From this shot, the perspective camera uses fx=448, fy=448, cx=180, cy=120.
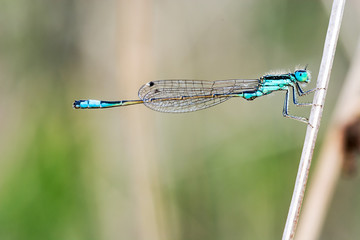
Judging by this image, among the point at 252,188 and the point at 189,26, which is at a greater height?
the point at 189,26

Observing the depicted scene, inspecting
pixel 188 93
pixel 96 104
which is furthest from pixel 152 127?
pixel 96 104

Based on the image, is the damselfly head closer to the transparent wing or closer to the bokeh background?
the transparent wing

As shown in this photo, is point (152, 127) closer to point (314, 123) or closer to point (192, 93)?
point (192, 93)

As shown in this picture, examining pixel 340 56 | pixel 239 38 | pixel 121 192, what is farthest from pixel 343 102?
pixel 121 192

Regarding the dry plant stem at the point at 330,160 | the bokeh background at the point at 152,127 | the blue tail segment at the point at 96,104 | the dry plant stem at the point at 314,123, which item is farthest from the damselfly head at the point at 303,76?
the blue tail segment at the point at 96,104

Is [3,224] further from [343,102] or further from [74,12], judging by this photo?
[343,102]

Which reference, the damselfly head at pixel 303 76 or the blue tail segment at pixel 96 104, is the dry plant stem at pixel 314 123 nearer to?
the damselfly head at pixel 303 76
